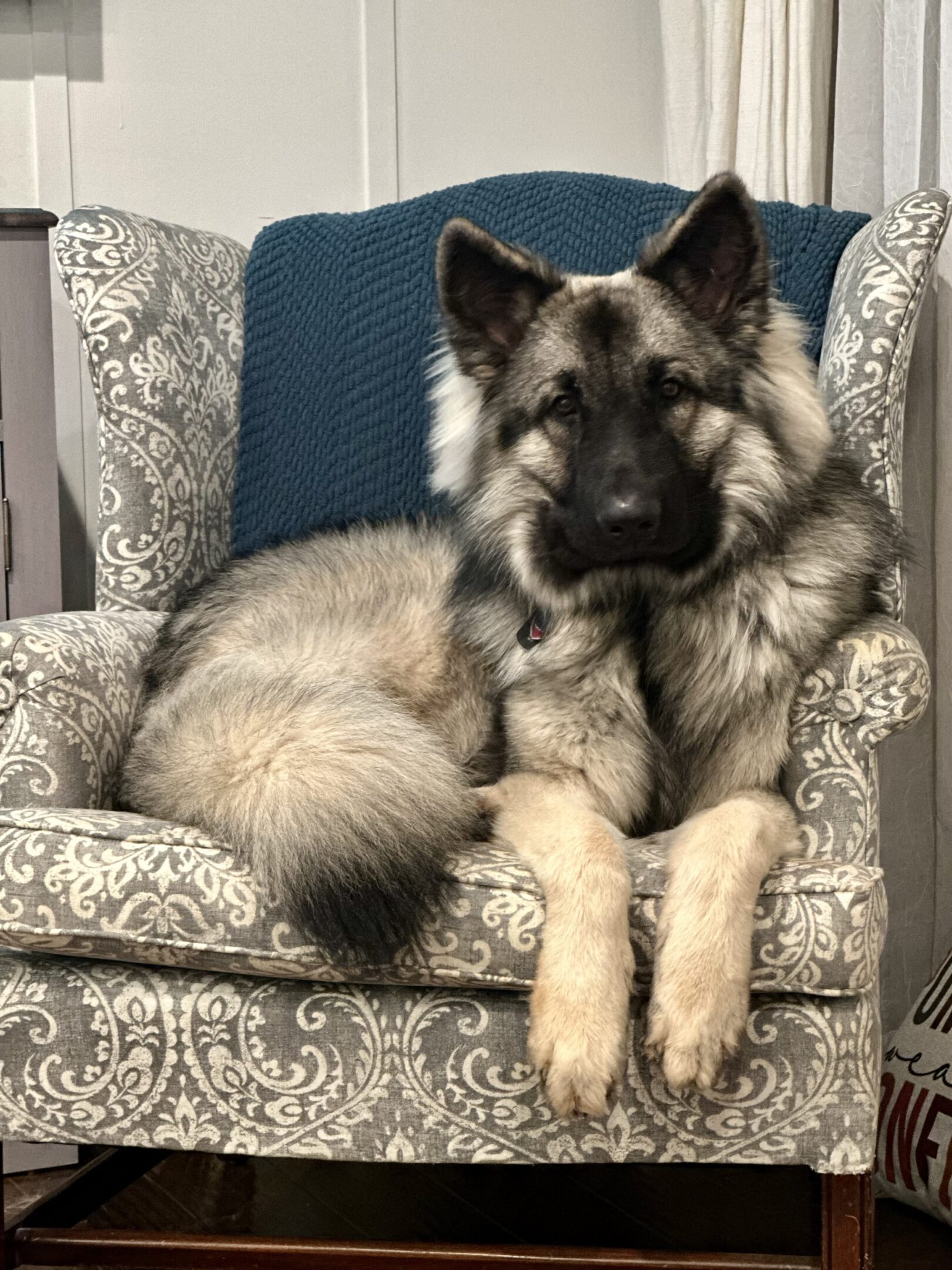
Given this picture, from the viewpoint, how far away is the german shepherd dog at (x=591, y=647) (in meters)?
1.24

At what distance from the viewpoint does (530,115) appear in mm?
2609

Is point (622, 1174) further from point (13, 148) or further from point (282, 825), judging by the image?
point (13, 148)

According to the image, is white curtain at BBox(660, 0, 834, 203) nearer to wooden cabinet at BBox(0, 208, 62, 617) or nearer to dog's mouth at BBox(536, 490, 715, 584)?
dog's mouth at BBox(536, 490, 715, 584)

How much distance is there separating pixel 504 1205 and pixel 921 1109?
644 millimetres

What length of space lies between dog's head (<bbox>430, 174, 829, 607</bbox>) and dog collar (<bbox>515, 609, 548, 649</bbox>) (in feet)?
0.09

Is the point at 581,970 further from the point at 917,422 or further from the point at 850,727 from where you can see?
the point at 917,422

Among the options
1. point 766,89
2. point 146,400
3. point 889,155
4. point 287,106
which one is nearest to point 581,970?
point 146,400

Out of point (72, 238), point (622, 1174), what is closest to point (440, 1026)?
point (622, 1174)

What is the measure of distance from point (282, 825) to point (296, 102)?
187 cm

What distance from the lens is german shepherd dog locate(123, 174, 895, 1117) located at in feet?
4.08

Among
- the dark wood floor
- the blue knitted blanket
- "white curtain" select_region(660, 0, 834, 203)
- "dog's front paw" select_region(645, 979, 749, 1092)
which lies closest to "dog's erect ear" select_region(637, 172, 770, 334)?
the blue knitted blanket

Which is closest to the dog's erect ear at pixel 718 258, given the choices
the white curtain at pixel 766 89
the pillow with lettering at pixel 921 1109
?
the white curtain at pixel 766 89

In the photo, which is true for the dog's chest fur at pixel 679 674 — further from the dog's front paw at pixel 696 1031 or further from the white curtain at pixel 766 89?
the white curtain at pixel 766 89

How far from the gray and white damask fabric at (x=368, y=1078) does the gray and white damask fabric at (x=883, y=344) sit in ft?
2.28
